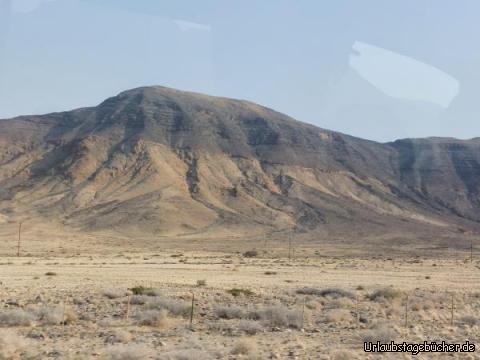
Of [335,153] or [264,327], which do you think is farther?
[335,153]

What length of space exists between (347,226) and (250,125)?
57058mm

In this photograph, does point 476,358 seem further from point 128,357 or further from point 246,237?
point 246,237

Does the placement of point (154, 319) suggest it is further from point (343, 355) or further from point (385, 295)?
point (385, 295)

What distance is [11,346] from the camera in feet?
44.3

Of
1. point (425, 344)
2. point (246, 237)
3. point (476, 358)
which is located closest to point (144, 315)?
point (425, 344)

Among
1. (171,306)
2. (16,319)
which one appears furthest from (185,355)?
(171,306)

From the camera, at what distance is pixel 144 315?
1828 cm

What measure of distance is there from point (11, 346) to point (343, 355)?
7.05m

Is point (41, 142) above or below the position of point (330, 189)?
above

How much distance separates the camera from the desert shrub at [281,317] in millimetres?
18250

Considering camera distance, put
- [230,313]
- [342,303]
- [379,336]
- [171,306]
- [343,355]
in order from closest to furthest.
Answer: [343,355], [379,336], [230,313], [171,306], [342,303]

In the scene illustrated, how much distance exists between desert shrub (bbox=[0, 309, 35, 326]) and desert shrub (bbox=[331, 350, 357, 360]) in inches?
335

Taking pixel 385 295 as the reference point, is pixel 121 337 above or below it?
below

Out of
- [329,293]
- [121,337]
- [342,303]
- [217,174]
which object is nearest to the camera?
[121,337]
